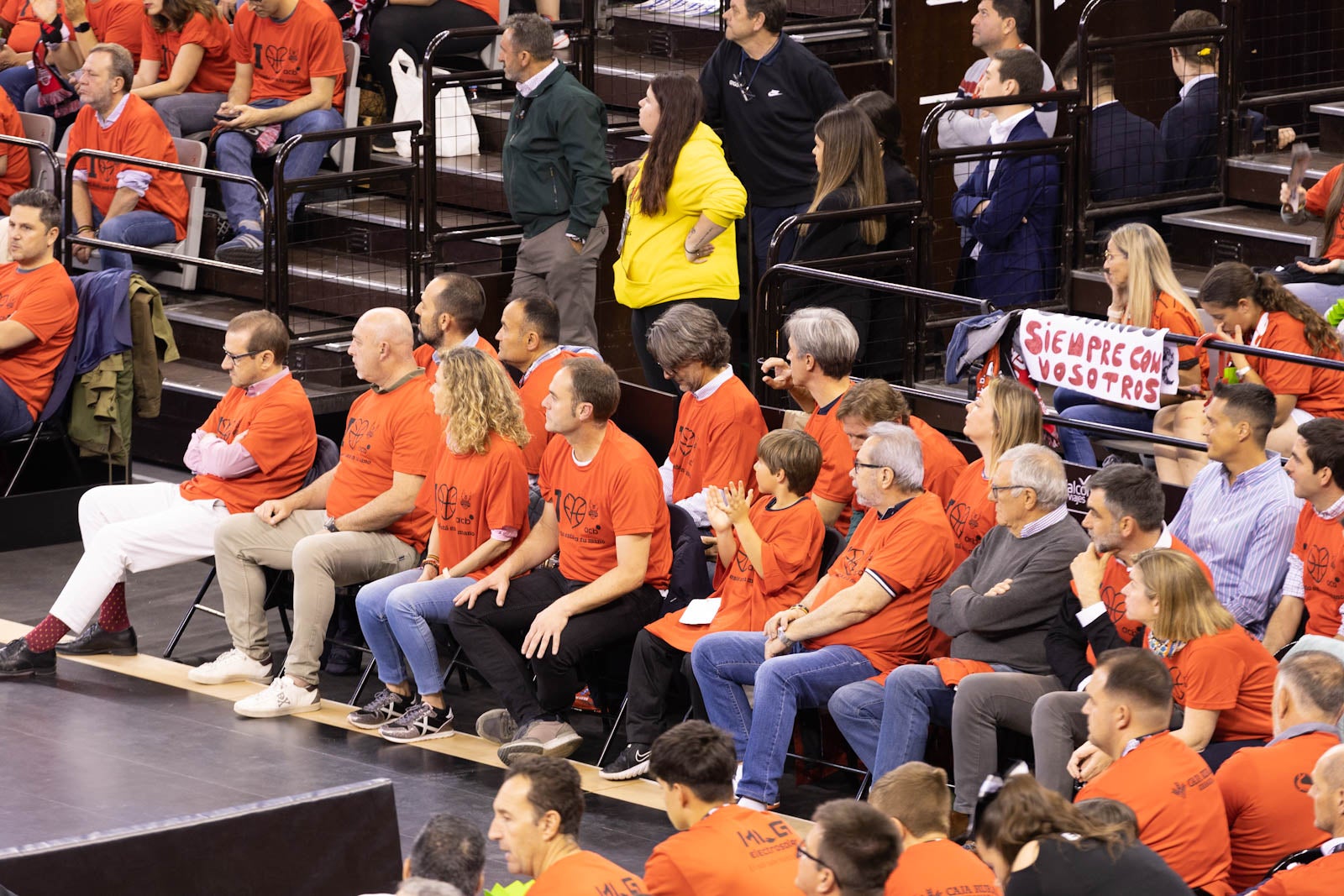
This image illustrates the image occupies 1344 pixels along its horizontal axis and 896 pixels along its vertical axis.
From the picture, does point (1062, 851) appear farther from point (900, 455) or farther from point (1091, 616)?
point (900, 455)

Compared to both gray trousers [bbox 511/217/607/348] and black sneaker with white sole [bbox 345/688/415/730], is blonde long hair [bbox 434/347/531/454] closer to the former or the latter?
black sneaker with white sole [bbox 345/688/415/730]

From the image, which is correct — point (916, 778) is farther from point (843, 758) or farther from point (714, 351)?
point (714, 351)

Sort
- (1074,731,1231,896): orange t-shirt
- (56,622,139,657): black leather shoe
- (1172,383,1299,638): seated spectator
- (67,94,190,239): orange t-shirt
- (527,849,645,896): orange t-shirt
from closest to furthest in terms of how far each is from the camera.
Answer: (527,849,645,896): orange t-shirt < (1074,731,1231,896): orange t-shirt < (1172,383,1299,638): seated spectator < (56,622,139,657): black leather shoe < (67,94,190,239): orange t-shirt

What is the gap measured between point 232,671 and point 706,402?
7.27 ft

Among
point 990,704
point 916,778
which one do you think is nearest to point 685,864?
point 916,778

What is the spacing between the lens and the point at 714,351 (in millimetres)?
7598

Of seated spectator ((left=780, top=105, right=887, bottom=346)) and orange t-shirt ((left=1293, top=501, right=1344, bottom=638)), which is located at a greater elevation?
seated spectator ((left=780, top=105, right=887, bottom=346))

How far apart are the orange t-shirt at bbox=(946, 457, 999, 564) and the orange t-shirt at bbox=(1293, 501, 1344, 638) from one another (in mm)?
1049

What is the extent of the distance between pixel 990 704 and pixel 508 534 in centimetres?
216

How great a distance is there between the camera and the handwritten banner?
7137 millimetres

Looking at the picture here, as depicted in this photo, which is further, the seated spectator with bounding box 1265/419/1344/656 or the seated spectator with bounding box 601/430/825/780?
the seated spectator with bounding box 601/430/825/780

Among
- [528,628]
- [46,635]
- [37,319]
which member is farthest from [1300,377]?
[37,319]

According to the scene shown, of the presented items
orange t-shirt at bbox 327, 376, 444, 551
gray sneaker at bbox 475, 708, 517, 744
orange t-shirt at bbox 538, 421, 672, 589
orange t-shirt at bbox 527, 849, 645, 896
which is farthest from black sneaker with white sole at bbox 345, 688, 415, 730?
orange t-shirt at bbox 527, 849, 645, 896

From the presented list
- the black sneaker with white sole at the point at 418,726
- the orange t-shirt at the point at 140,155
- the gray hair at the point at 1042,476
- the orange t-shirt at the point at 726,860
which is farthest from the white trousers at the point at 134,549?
the orange t-shirt at the point at 726,860
